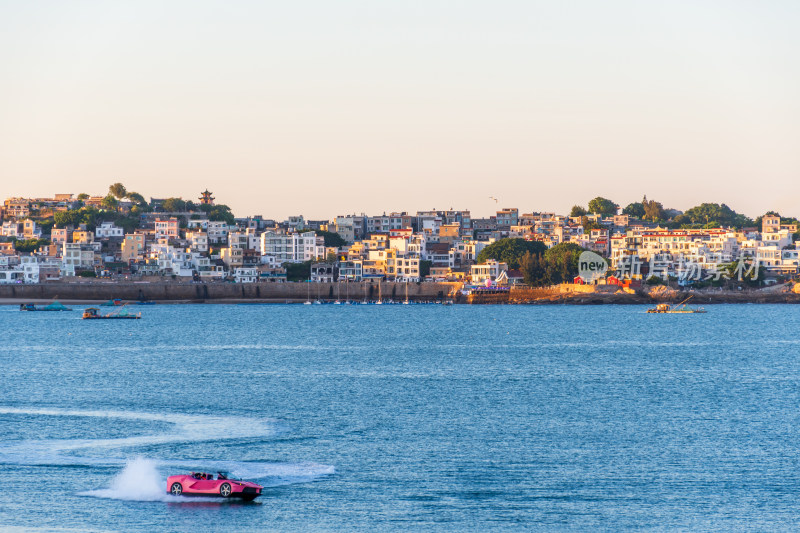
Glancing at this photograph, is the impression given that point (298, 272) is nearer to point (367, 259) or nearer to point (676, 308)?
point (367, 259)

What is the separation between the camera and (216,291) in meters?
173

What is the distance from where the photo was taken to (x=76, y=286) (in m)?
169

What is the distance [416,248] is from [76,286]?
5512cm

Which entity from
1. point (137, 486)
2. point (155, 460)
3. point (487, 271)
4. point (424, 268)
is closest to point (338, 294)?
point (424, 268)

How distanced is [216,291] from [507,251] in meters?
47.3

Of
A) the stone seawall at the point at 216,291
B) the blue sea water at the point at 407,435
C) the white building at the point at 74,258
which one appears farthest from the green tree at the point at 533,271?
the blue sea water at the point at 407,435

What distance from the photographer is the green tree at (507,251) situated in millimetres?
181500

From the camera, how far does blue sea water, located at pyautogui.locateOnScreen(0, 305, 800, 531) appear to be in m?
32.0

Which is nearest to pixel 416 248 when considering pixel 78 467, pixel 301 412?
pixel 301 412

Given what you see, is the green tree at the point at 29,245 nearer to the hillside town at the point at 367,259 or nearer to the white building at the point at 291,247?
the hillside town at the point at 367,259

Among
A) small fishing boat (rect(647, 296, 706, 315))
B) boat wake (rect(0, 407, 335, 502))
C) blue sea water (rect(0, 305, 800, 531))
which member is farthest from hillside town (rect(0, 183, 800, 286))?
boat wake (rect(0, 407, 335, 502))

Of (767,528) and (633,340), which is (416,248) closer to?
(633,340)

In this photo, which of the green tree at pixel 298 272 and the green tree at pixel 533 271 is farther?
the green tree at pixel 298 272

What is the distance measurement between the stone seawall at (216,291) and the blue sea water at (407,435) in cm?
8418
